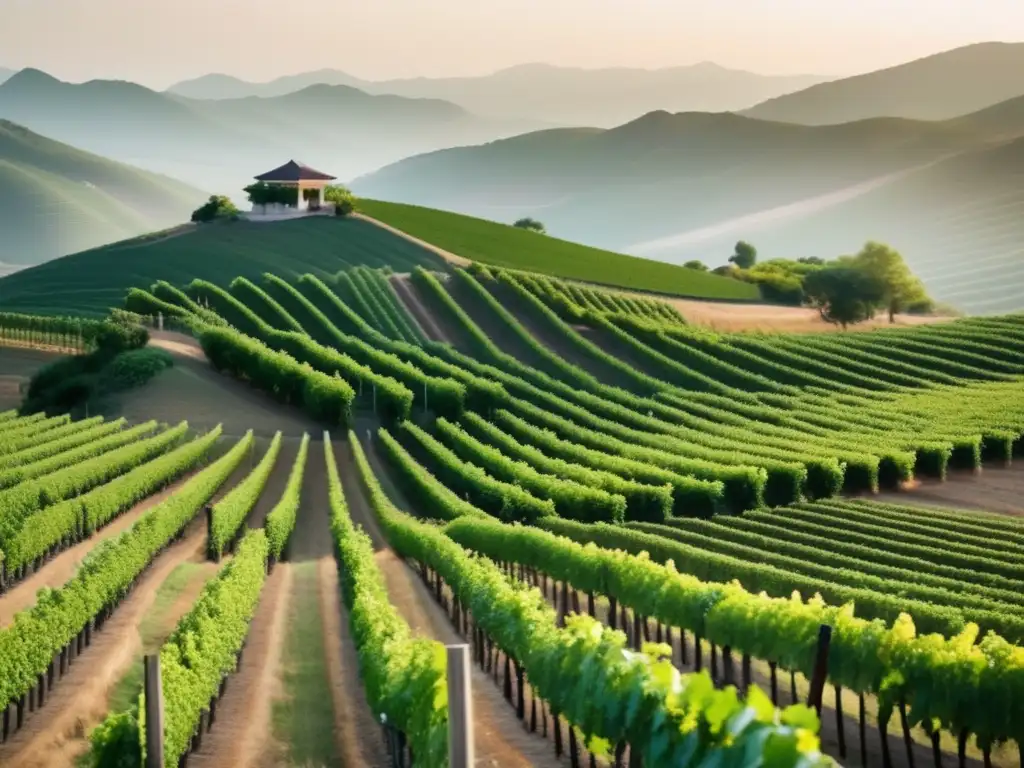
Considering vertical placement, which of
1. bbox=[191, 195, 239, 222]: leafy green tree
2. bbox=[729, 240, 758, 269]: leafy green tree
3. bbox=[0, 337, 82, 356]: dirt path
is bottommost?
bbox=[0, 337, 82, 356]: dirt path

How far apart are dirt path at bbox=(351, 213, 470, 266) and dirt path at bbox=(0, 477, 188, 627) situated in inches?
2882

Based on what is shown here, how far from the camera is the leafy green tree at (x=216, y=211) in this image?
124 m

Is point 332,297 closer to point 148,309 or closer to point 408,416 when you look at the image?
point 148,309

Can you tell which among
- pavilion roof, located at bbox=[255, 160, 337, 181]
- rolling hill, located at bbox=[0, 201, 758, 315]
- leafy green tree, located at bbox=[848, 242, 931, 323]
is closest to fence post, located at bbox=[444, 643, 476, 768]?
rolling hill, located at bbox=[0, 201, 758, 315]

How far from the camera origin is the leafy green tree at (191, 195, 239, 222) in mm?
124062

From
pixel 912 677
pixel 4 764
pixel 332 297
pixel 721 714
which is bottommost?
pixel 4 764

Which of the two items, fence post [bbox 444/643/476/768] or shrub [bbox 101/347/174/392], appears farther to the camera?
shrub [bbox 101/347/174/392]

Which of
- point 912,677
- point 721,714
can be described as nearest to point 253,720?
point 912,677

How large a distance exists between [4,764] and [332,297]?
243 feet

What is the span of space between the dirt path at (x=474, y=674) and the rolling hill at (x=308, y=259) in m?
54.0

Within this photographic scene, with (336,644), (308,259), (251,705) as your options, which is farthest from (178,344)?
(251,705)

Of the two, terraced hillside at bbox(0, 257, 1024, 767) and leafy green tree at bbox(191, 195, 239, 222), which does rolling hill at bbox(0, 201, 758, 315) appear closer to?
leafy green tree at bbox(191, 195, 239, 222)

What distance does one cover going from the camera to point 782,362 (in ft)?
290

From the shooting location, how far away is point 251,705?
26031 millimetres
